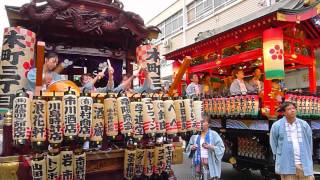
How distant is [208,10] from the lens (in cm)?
1959

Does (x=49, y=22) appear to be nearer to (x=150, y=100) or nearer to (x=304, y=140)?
(x=150, y=100)

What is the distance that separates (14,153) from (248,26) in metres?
6.43

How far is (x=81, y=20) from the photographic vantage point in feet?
16.8

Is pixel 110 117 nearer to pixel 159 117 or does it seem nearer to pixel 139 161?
pixel 159 117

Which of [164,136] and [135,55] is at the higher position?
[135,55]

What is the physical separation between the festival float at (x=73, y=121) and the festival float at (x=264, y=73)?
109 inches

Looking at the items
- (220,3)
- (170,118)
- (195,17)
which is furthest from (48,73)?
(195,17)

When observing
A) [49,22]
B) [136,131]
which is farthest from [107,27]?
[136,131]

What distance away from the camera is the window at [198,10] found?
19.6 meters

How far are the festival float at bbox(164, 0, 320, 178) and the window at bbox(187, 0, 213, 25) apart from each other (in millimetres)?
10611

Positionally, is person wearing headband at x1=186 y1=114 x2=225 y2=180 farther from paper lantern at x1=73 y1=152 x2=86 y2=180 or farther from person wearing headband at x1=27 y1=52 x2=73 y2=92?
person wearing headband at x1=27 y1=52 x2=73 y2=92

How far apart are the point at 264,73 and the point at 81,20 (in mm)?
4922

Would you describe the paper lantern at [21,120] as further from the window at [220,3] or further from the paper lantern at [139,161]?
the window at [220,3]

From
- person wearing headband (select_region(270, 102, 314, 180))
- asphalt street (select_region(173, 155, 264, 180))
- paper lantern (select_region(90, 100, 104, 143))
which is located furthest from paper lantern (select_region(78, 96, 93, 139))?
asphalt street (select_region(173, 155, 264, 180))
